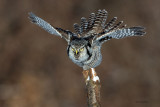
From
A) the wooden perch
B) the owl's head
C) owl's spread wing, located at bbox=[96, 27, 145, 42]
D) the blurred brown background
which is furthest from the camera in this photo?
the blurred brown background

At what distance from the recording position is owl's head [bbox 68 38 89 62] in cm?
444

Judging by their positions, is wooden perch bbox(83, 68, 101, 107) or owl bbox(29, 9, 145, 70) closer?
wooden perch bbox(83, 68, 101, 107)

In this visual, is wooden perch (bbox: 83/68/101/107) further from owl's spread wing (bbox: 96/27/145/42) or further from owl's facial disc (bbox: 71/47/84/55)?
owl's spread wing (bbox: 96/27/145/42)

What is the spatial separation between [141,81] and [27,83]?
3036 mm

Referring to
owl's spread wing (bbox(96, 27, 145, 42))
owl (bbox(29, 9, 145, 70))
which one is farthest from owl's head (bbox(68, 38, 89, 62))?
owl's spread wing (bbox(96, 27, 145, 42))

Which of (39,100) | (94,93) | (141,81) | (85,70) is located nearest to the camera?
(94,93)

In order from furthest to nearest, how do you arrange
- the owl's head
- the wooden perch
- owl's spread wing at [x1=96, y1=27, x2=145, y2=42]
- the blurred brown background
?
the blurred brown background < owl's spread wing at [x1=96, y1=27, x2=145, y2=42] < the owl's head < the wooden perch

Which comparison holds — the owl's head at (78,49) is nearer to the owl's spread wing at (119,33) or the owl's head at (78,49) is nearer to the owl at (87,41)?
the owl at (87,41)

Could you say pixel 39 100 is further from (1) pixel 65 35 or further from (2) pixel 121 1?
(1) pixel 65 35

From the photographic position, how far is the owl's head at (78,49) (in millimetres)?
4441

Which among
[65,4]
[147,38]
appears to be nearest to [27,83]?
[65,4]

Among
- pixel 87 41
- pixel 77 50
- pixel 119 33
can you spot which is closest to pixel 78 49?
pixel 77 50

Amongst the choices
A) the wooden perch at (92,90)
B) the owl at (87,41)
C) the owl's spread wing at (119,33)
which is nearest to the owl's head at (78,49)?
the owl at (87,41)

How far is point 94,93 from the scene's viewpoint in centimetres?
402
